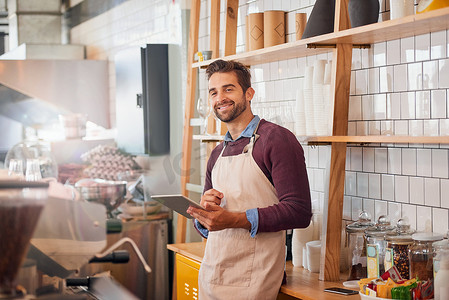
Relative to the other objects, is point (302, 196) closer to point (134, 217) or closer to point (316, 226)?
point (316, 226)

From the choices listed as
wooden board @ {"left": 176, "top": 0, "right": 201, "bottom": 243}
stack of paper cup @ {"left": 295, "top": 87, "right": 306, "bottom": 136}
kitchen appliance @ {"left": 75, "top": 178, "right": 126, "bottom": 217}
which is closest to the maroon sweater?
stack of paper cup @ {"left": 295, "top": 87, "right": 306, "bottom": 136}

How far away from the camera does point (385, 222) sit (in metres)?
2.76

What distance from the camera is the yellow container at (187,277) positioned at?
3.48 meters

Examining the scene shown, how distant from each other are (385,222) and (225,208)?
0.68 metres

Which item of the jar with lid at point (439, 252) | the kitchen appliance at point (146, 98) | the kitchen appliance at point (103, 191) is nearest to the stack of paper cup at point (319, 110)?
the jar with lid at point (439, 252)

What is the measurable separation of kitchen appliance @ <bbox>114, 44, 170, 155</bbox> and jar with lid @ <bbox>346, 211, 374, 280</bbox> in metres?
2.44

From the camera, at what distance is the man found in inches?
101

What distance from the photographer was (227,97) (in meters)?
2.78

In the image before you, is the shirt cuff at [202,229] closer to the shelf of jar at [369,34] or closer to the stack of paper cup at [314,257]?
the stack of paper cup at [314,257]

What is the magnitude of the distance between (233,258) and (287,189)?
415mm

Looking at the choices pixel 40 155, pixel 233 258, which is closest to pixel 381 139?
pixel 233 258

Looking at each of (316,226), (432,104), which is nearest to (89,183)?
(316,226)

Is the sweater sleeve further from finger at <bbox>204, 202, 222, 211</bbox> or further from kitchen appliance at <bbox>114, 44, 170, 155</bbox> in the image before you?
kitchen appliance at <bbox>114, 44, 170, 155</bbox>

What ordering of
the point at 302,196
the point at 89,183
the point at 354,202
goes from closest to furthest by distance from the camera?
the point at 302,196 < the point at 354,202 < the point at 89,183
